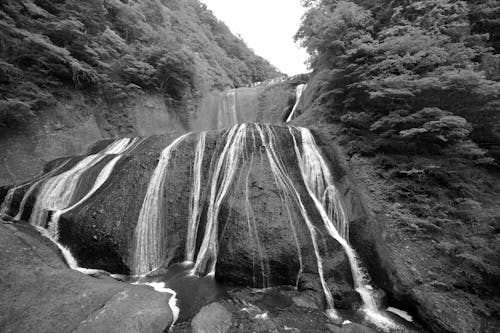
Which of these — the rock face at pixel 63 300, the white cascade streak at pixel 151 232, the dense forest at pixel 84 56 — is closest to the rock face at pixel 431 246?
the rock face at pixel 63 300

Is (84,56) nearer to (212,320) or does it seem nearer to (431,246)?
(212,320)

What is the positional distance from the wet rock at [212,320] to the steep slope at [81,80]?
8.77m

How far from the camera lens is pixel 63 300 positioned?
3.70m

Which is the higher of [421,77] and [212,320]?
[421,77]

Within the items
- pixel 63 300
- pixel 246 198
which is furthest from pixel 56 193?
pixel 246 198

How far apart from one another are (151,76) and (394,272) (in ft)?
46.7

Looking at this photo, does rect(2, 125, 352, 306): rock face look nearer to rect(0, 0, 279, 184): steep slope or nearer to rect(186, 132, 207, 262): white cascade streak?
rect(186, 132, 207, 262): white cascade streak

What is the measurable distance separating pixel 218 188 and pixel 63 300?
152 inches

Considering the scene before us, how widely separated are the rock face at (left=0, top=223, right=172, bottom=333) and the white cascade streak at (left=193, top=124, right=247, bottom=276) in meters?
1.18

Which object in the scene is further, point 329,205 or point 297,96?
point 297,96

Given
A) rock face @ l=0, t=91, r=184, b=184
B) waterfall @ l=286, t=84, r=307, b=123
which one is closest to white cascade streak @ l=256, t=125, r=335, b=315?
waterfall @ l=286, t=84, r=307, b=123

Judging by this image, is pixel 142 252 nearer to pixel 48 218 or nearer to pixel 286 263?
pixel 48 218

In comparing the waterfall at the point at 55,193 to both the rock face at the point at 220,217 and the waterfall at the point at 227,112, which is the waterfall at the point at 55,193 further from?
the waterfall at the point at 227,112

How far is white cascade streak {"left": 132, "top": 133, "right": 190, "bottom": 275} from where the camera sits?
17.8ft
